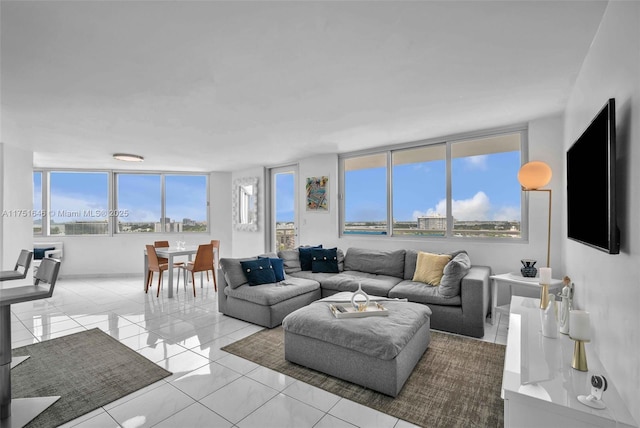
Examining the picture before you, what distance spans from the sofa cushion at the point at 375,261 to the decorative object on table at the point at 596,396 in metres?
3.06

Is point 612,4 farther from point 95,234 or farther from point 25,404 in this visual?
point 95,234

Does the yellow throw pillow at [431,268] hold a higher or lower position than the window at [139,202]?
lower

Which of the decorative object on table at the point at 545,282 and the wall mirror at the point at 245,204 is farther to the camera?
the wall mirror at the point at 245,204

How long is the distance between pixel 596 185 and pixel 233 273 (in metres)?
3.69

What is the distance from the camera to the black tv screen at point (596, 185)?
145 cm

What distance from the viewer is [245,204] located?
7.35 metres

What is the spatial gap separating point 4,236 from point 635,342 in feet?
23.2

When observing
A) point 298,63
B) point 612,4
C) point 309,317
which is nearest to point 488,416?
point 309,317

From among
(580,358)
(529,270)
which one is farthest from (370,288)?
(580,358)

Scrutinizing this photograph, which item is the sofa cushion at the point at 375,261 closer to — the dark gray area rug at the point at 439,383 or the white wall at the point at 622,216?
the dark gray area rug at the point at 439,383

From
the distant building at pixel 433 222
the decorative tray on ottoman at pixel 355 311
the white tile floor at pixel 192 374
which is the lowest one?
the white tile floor at pixel 192 374

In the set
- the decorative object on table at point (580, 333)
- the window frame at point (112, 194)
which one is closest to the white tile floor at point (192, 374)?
the decorative object on table at point (580, 333)

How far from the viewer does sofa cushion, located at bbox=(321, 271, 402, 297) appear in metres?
3.88

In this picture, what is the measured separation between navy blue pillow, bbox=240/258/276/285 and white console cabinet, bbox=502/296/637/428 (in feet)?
9.50
